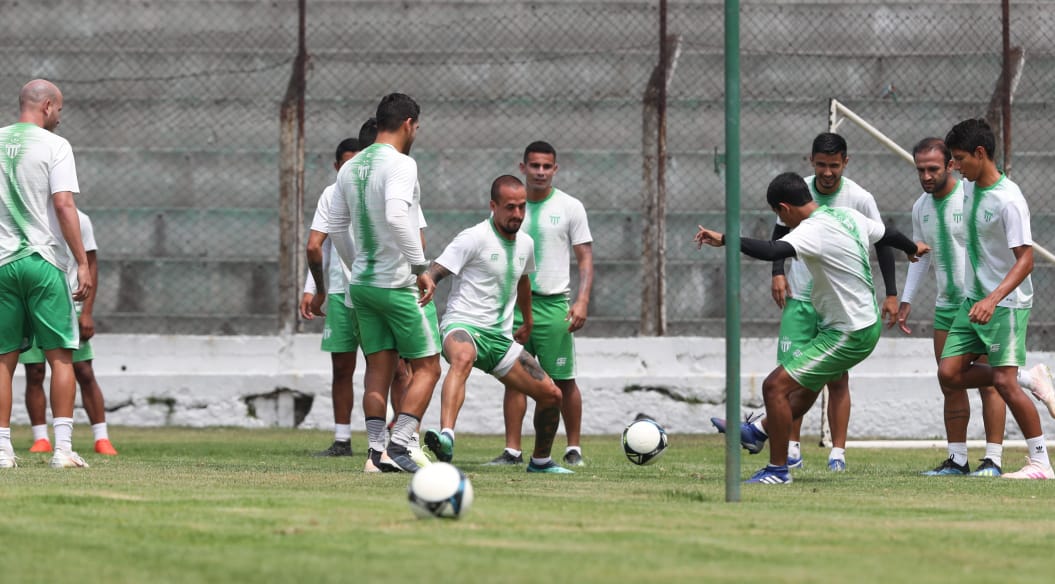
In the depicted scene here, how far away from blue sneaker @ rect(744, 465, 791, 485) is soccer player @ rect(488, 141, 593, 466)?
5.97 ft

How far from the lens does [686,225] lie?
14750 millimetres

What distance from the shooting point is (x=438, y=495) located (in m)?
5.56

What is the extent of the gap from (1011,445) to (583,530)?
8.13 m

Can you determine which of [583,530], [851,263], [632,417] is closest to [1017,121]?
[632,417]

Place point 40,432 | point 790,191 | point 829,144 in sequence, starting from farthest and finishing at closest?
point 40,432
point 829,144
point 790,191

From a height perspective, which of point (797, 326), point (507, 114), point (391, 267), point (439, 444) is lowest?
point (439, 444)

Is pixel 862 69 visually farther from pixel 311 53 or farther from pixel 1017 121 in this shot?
pixel 311 53

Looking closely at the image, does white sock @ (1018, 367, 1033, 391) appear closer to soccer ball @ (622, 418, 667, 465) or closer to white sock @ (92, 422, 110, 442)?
soccer ball @ (622, 418, 667, 465)

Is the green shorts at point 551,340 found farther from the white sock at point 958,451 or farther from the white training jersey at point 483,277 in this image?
the white sock at point 958,451

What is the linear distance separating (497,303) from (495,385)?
192 inches

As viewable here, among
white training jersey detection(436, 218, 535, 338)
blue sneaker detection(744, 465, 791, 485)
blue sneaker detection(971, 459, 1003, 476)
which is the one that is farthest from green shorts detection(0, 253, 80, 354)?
blue sneaker detection(971, 459, 1003, 476)

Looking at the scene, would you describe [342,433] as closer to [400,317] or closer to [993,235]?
[400,317]

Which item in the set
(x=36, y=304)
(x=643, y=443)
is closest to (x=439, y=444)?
(x=643, y=443)

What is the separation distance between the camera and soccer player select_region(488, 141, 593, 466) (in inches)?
387
